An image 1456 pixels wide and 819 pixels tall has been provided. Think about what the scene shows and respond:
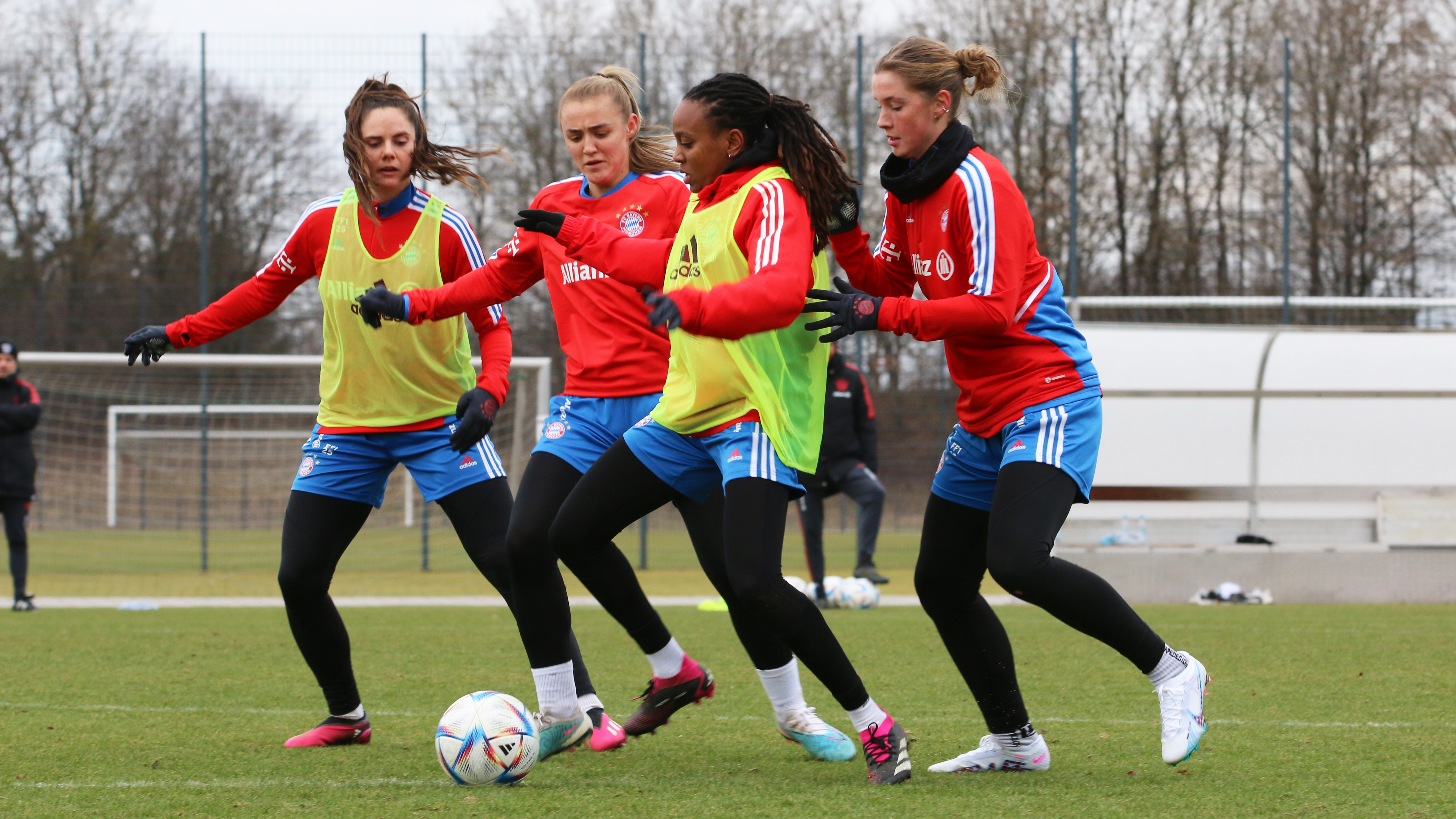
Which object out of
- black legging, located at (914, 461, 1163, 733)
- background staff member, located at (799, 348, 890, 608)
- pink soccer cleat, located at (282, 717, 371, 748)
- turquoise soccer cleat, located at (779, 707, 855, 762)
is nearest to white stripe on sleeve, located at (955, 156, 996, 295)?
black legging, located at (914, 461, 1163, 733)

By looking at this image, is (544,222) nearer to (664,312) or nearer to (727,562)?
(664,312)

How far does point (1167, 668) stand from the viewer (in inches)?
144

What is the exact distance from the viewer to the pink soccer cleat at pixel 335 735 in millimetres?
4414

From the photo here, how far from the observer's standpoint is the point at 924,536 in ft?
12.8

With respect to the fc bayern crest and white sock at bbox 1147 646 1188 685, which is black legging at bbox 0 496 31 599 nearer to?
the fc bayern crest

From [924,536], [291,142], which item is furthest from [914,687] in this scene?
[291,142]

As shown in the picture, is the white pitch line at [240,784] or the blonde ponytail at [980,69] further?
the blonde ponytail at [980,69]

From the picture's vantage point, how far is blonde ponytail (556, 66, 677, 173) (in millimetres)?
4410

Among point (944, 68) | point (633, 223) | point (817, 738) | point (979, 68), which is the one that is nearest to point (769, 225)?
point (944, 68)

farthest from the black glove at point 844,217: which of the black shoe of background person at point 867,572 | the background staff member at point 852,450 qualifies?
the black shoe of background person at point 867,572

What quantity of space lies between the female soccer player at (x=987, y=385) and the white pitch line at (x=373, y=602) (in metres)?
6.25

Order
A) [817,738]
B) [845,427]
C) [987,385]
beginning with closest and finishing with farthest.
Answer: [987,385] < [817,738] < [845,427]

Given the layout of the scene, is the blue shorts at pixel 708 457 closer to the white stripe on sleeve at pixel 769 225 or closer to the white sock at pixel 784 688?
the white stripe on sleeve at pixel 769 225

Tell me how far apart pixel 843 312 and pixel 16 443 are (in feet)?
29.3
